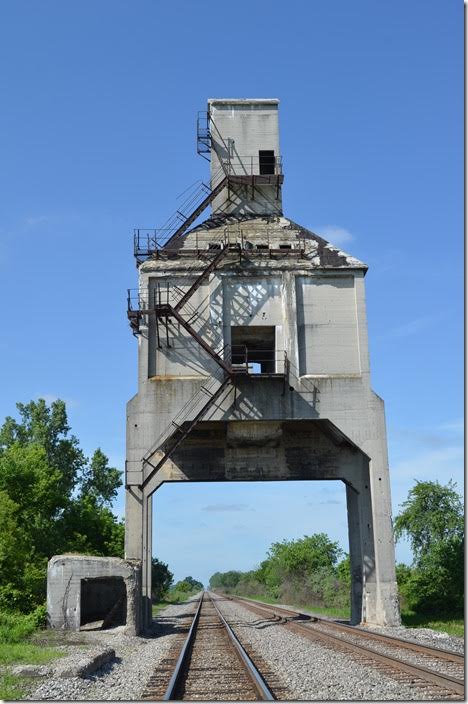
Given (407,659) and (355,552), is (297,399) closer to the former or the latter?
(355,552)

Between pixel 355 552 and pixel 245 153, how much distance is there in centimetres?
1586

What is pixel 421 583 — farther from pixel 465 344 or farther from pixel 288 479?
pixel 465 344

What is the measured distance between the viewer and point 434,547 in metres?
26.5

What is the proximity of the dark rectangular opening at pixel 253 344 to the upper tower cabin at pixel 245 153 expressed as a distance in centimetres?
519

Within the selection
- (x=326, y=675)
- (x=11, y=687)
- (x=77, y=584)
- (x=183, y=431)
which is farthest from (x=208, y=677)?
(x=183, y=431)

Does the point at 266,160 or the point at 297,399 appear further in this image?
the point at 266,160

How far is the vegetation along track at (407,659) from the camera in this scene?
9.74m

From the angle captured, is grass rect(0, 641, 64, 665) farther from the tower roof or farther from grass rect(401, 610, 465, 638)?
the tower roof

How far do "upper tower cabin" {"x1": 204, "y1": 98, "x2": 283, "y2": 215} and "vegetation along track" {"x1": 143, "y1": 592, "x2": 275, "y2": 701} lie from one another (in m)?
17.2

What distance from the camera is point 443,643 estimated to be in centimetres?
1603

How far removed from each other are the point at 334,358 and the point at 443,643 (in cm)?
1021

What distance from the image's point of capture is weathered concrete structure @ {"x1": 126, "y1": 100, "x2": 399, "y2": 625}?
75.4ft

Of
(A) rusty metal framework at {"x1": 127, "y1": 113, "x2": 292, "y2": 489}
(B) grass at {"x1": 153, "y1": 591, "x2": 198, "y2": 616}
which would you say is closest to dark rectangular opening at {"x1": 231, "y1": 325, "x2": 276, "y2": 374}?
(A) rusty metal framework at {"x1": 127, "y1": 113, "x2": 292, "y2": 489}

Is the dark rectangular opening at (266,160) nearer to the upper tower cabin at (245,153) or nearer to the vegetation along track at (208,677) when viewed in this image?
the upper tower cabin at (245,153)
